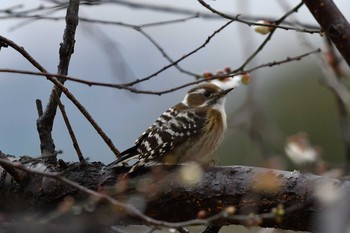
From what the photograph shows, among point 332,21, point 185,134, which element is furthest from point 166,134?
point 332,21

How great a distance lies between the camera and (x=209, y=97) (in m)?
4.68

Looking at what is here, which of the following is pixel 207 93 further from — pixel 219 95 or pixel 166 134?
pixel 166 134

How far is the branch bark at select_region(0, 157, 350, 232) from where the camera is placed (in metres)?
2.93

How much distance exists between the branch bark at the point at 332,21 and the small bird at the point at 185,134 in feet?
4.86

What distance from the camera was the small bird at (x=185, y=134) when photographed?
3.80 metres

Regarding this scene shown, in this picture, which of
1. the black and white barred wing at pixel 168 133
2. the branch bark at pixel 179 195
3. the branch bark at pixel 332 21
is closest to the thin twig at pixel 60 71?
the branch bark at pixel 179 195

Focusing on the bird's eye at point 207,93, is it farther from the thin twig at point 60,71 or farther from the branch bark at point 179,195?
the branch bark at point 179,195

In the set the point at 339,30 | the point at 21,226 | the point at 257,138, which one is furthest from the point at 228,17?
the point at 21,226

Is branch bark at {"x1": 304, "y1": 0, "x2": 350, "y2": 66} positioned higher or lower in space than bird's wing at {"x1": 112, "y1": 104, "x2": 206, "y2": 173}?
lower

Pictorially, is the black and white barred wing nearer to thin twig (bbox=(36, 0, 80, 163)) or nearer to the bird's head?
the bird's head

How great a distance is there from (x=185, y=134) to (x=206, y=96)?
688mm

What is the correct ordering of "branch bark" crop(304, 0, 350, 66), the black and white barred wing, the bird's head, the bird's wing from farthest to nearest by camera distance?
the bird's head < the black and white barred wing < the bird's wing < "branch bark" crop(304, 0, 350, 66)

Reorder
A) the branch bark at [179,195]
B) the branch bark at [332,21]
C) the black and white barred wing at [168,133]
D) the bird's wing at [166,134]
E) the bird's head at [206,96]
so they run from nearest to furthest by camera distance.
A: the branch bark at [332,21] → the branch bark at [179,195] → the bird's wing at [166,134] → the black and white barred wing at [168,133] → the bird's head at [206,96]

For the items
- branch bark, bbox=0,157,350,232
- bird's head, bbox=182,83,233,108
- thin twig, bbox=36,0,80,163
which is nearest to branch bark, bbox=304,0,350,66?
branch bark, bbox=0,157,350,232
